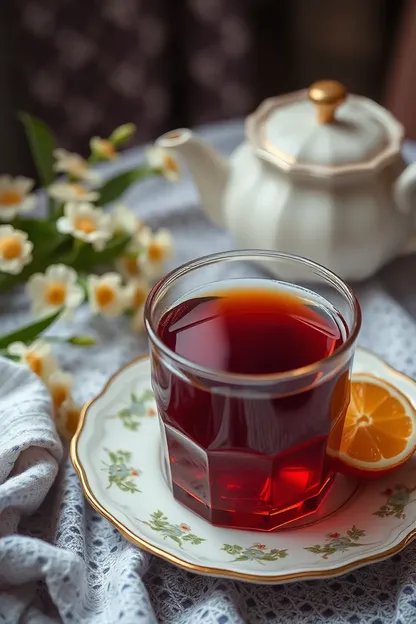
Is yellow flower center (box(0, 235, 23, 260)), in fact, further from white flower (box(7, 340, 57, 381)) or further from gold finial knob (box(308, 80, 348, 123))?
gold finial knob (box(308, 80, 348, 123))

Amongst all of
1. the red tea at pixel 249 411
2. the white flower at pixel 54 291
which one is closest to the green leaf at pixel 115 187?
the white flower at pixel 54 291

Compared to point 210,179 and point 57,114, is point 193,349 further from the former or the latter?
point 57,114

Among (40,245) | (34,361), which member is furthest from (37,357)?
(40,245)

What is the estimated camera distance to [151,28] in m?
1.90

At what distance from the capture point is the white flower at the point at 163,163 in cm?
129

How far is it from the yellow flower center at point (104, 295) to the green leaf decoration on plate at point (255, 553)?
436 millimetres

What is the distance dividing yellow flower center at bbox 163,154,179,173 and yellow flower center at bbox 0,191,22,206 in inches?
9.4

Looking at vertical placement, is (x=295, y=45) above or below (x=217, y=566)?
below

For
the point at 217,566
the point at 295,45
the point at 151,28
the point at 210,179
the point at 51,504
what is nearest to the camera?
the point at 217,566

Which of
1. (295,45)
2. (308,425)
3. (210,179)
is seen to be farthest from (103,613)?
(295,45)

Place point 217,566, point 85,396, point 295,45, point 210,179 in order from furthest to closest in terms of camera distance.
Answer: point 295,45, point 210,179, point 85,396, point 217,566

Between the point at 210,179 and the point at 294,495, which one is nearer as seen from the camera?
the point at 294,495

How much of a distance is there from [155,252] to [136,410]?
0.32 m

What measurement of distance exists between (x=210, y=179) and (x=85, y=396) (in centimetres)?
39
